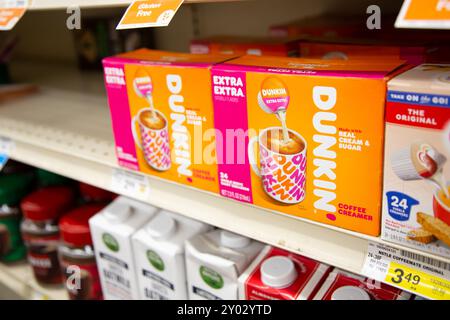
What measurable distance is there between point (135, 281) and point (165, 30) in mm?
884

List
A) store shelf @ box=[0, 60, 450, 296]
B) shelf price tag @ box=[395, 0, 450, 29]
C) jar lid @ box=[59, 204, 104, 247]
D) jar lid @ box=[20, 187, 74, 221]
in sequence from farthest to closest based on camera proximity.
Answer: jar lid @ box=[20, 187, 74, 221] < jar lid @ box=[59, 204, 104, 247] < store shelf @ box=[0, 60, 450, 296] < shelf price tag @ box=[395, 0, 450, 29]

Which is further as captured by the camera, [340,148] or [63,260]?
[63,260]

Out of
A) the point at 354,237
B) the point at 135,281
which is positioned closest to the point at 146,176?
the point at 135,281

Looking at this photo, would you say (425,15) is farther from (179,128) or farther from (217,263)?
(217,263)

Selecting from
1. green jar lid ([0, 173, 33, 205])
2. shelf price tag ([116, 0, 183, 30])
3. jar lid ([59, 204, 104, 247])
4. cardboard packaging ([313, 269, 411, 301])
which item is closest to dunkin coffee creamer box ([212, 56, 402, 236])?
shelf price tag ([116, 0, 183, 30])

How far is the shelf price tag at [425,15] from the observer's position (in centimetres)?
47

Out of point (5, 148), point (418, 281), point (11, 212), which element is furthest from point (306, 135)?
point (11, 212)

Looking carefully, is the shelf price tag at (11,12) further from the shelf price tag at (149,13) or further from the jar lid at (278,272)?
the jar lid at (278,272)

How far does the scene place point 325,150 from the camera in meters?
0.63

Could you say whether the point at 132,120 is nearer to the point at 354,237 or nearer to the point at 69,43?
the point at 354,237

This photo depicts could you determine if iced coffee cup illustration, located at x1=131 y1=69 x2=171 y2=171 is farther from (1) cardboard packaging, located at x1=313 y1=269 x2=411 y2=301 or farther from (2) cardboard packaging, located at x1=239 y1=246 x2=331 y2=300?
(1) cardboard packaging, located at x1=313 y1=269 x2=411 y2=301

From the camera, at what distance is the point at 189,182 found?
33.2 inches

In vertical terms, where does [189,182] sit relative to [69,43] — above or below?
below

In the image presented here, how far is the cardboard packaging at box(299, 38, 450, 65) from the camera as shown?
29.5 inches
